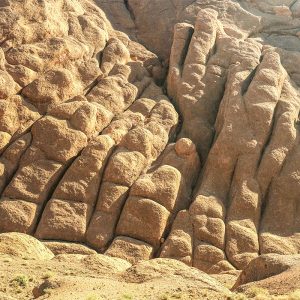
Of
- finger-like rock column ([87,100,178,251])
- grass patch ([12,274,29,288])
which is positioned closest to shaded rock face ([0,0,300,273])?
finger-like rock column ([87,100,178,251])

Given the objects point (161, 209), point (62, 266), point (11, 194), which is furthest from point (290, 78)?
point (62, 266)

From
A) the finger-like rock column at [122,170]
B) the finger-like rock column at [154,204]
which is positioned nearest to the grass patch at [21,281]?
the finger-like rock column at [154,204]

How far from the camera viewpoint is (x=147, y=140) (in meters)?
43.2

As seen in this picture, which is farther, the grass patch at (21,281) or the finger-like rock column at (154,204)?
the finger-like rock column at (154,204)

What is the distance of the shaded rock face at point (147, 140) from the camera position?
126 ft

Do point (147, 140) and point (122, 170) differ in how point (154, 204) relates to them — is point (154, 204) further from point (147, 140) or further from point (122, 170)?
point (147, 140)

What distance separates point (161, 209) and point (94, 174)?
5889 millimetres

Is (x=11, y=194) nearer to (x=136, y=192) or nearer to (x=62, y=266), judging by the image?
(x=136, y=192)

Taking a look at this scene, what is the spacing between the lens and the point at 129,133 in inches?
1692

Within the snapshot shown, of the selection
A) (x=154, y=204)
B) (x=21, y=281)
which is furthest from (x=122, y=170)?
(x=21, y=281)

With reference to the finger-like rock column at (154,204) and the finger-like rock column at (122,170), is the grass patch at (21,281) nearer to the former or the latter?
the finger-like rock column at (154,204)

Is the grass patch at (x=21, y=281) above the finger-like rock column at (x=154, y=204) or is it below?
above

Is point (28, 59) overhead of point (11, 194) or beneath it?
overhead

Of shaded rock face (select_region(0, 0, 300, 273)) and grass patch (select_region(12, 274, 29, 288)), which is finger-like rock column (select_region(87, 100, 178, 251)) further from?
grass patch (select_region(12, 274, 29, 288))
